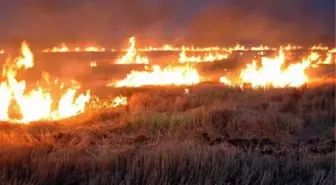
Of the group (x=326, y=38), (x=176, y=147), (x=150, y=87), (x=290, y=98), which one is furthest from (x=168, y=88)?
(x=326, y=38)

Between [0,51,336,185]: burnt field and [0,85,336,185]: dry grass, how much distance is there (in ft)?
0.05

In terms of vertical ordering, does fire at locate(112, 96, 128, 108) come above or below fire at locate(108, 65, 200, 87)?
below

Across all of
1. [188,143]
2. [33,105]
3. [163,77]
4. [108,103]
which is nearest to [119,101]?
[108,103]

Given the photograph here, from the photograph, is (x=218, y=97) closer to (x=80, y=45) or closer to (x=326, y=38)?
(x=80, y=45)

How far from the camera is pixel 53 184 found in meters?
5.25

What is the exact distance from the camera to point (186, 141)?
23.8 ft

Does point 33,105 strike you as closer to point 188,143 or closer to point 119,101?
point 119,101

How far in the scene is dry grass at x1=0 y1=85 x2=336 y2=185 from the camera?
5.48 m

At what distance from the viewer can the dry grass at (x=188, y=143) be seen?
5.48 m

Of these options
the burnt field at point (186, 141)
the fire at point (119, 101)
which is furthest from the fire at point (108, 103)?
the burnt field at point (186, 141)

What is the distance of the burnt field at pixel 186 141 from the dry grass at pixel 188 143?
2 centimetres

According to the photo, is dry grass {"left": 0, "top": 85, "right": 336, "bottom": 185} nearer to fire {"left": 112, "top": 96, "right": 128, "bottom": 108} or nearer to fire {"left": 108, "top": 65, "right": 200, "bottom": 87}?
fire {"left": 112, "top": 96, "right": 128, "bottom": 108}

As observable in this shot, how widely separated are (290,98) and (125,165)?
1185 cm

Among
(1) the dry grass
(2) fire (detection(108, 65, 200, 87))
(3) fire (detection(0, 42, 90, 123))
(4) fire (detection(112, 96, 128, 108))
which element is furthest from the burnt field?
(2) fire (detection(108, 65, 200, 87))
